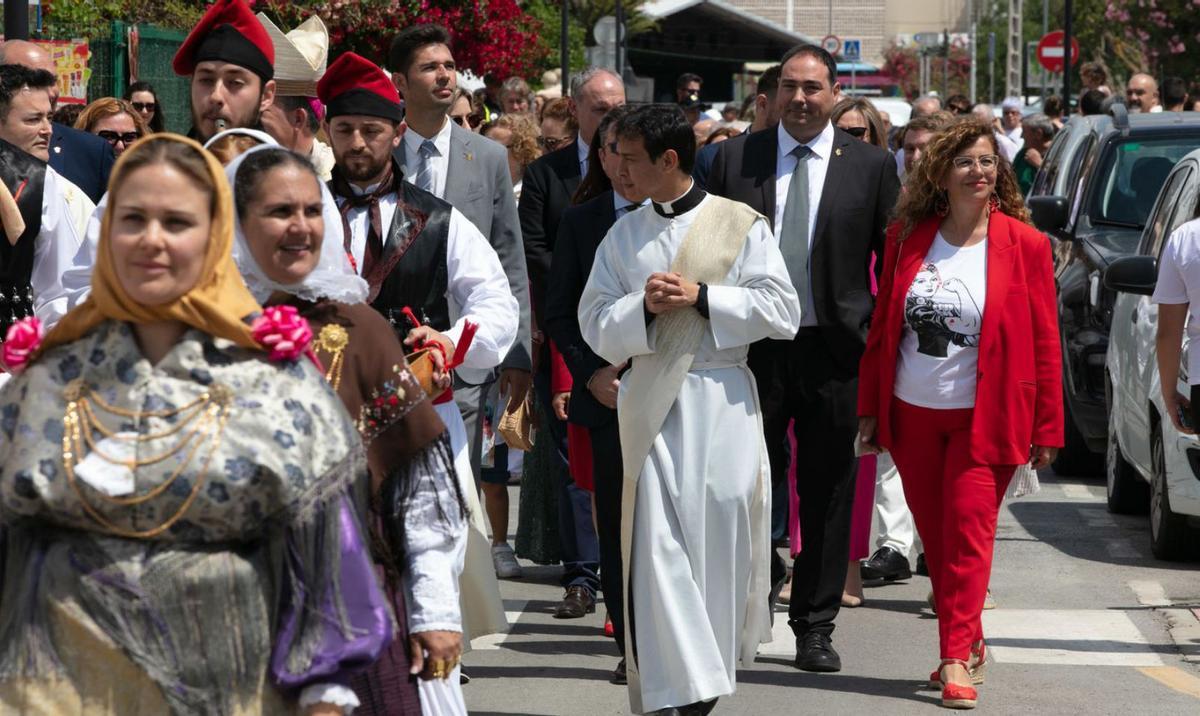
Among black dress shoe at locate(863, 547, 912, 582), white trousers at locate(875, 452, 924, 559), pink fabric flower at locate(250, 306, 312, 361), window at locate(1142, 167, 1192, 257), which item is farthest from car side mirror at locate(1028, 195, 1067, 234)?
pink fabric flower at locate(250, 306, 312, 361)

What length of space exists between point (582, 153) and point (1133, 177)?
5015 mm

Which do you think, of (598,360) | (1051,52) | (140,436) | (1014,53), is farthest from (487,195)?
(1014,53)

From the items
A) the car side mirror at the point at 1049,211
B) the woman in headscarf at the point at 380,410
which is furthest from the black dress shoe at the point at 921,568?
the woman in headscarf at the point at 380,410

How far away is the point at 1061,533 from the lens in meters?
10.6

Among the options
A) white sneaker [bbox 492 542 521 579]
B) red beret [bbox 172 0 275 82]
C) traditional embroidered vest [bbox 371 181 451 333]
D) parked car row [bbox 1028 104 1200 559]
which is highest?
red beret [bbox 172 0 275 82]

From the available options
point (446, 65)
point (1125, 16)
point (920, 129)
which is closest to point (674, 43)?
point (1125, 16)

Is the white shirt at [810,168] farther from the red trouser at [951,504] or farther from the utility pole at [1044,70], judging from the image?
the utility pole at [1044,70]

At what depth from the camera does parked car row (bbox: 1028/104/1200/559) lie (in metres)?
9.60

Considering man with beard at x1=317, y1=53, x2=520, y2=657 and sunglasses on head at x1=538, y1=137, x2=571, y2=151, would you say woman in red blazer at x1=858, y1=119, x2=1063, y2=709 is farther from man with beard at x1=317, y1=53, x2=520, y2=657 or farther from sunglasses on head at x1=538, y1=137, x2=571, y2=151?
sunglasses on head at x1=538, y1=137, x2=571, y2=151

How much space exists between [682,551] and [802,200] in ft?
5.98

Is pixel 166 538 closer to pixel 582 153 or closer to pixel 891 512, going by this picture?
pixel 582 153

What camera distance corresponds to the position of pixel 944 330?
23.6ft

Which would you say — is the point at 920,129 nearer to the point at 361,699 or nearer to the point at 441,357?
the point at 441,357

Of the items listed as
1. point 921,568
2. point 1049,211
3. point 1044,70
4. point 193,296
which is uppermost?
point 193,296
